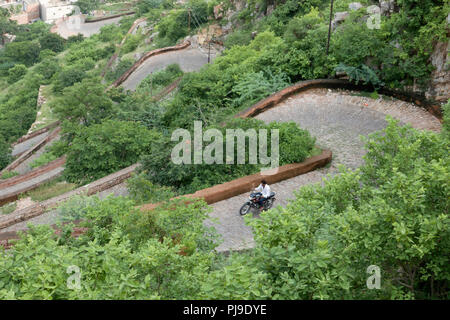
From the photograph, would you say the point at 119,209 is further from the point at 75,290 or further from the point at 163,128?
the point at 163,128

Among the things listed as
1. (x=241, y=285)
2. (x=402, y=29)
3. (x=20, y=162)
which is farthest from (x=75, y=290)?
(x=20, y=162)

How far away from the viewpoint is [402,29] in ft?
43.7

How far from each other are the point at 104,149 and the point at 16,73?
121 feet

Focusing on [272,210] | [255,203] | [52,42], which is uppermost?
[272,210]

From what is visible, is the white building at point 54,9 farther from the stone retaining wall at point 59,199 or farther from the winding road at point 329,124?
the winding road at point 329,124

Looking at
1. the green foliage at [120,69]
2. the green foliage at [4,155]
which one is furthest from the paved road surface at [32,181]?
the green foliage at [120,69]

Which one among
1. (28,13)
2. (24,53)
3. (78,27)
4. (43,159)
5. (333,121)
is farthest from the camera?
(28,13)

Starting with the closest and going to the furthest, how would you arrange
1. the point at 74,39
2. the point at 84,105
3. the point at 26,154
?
the point at 84,105
the point at 26,154
the point at 74,39

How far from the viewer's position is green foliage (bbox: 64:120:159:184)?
13.4m

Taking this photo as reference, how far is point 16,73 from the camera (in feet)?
147

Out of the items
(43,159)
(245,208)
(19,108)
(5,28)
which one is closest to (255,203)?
(245,208)

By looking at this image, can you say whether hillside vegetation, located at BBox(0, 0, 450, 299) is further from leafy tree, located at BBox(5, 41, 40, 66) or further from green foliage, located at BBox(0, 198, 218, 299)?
leafy tree, located at BBox(5, 41, 40, 66)

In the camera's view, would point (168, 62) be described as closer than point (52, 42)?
Yes

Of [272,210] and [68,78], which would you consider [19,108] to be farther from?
[272,210]
